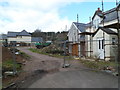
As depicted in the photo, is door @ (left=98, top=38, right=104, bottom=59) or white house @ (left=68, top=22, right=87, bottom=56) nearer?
door @ (left=98, top=38, right=104, bottom=59)

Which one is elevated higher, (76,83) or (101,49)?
(101,49)

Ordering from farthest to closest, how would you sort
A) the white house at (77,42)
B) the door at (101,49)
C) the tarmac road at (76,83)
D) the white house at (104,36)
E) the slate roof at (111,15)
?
the white house at (77,42) < the slate roof at (111,15) < the door at (101,49) < the white house at (104,36) < the tarmac road at (76,83)

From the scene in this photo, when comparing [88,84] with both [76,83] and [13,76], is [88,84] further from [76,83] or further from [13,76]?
[13,76]

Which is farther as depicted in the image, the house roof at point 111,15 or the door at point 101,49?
the house roof at point 111,15

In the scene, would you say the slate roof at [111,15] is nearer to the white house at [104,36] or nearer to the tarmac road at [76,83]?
the white house at [104,36]

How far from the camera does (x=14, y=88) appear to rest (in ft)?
15.6

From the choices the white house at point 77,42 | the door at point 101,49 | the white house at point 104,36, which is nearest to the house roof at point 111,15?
the white house at point 104,36

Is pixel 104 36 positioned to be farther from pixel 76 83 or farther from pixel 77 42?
pixel 76 83

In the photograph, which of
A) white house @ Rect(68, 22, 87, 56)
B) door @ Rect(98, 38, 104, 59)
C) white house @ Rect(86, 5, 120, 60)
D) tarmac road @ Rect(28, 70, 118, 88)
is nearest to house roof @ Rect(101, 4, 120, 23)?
white house @ Rect(86, 5, 120, 60)

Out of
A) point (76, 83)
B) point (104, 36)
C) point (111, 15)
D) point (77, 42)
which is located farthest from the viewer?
point (77, 42)

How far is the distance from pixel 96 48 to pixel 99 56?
1.36 meters

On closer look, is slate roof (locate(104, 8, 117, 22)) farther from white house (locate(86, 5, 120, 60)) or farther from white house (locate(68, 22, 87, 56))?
white house (locate(68, 22, 87, 56))

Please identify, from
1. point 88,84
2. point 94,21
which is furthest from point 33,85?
point 94,21

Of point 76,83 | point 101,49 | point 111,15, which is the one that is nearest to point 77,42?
point 101,49
